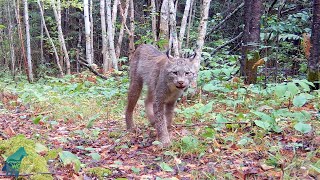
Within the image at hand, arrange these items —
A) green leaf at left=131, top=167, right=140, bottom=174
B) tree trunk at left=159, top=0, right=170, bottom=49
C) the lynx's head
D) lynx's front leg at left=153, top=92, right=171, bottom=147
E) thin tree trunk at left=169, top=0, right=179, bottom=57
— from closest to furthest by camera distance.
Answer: green leaf at left=131, top=167, right=140, bottom=174 < lynx's front leg at left=153, top=92, right=171, bottom=147 < the lynx's head < thin tree trunk at left=169, top=0, right=179, bottom=57 < tree trunk at left=159, top=0, right=170, bottom=49

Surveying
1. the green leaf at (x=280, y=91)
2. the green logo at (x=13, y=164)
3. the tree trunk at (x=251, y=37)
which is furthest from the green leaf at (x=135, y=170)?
the tree trunk at (x=251, y=37)

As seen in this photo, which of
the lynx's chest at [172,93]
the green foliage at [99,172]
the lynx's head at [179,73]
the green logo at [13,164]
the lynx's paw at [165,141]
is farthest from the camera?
the lynx's chest at [172,93]

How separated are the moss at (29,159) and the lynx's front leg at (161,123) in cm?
179

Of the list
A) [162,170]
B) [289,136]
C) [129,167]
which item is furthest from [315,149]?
[129,167]

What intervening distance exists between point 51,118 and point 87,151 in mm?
2508

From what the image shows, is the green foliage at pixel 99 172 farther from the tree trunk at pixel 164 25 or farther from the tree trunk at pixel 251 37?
the tree trunk at pixel 164 25

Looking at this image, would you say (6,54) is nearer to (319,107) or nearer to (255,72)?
(255,72)

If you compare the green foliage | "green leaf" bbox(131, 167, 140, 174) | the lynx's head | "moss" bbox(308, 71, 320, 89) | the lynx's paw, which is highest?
the lynx's head

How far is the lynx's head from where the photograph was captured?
5.28 metres

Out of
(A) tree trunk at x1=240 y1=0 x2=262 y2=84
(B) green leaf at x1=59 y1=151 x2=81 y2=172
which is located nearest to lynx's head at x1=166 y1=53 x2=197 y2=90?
(B) green leaf at x1=59 y1=151 x2=81 y2=172

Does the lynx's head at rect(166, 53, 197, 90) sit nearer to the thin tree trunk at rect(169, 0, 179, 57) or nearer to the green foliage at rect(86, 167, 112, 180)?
the green foliage at rect(86, 167, 112, 180)

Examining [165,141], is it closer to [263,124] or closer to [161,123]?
[161,123]

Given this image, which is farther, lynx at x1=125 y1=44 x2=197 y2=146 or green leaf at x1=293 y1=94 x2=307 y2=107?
lynx at x1=125 y1=44 x2=197 y2=146

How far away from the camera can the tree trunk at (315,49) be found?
23.3 ft
